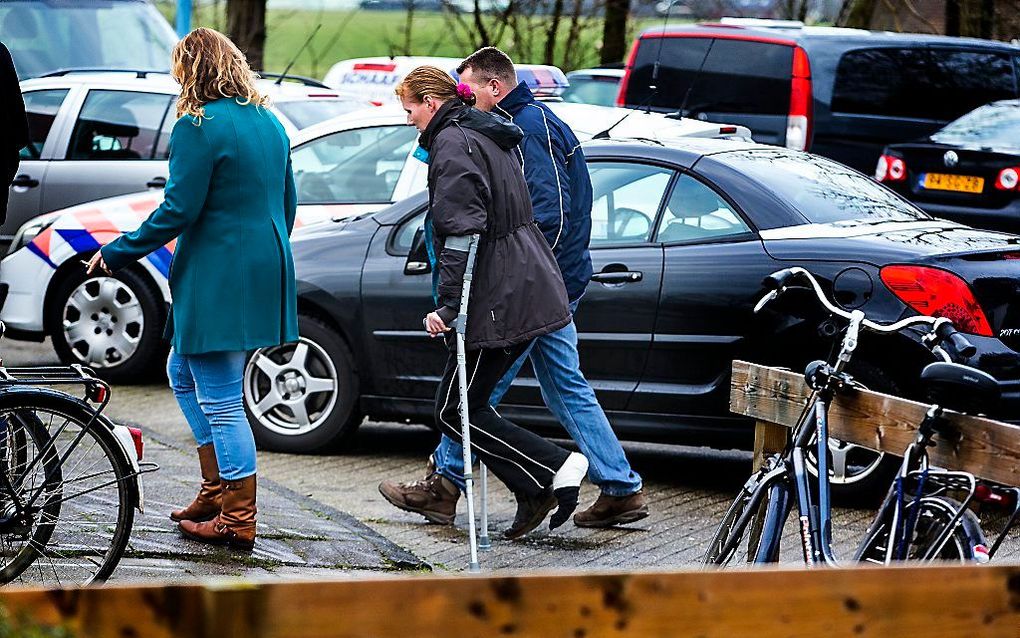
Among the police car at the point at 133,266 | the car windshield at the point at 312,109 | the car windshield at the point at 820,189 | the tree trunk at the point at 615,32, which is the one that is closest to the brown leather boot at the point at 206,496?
the car windshield at the point at 820,189

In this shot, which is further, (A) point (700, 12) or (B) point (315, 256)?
(A) point (700, 12)

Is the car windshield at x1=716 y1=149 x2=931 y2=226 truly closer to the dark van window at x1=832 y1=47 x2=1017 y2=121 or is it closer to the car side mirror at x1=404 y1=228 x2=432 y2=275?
the car side mirror at x1=404 y1=228 x2=432 y2=275

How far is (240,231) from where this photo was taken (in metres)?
5.59

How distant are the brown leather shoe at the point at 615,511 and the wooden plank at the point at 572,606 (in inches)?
141

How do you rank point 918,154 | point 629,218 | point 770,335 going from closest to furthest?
point 770,335, point 629,218, point 918,154

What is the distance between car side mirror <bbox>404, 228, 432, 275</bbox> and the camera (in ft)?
23.9

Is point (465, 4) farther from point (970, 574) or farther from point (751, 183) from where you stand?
point (970, 574)

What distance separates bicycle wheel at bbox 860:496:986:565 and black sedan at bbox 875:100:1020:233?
7115mm

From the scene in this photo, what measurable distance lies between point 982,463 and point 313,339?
396 centimetres

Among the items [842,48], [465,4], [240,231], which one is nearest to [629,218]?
[240,231]

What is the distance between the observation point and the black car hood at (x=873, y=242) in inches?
254

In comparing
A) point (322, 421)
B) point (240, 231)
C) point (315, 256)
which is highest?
point (240, 231)

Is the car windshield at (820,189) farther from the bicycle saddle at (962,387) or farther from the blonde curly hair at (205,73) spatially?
the bicycle saddle at (962,387)

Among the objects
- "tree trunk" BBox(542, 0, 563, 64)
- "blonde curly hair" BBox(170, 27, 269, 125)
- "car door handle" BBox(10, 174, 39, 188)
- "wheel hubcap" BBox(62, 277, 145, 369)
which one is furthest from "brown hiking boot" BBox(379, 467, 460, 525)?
"tree trunk" BBox(542, 0, 563, 64)
